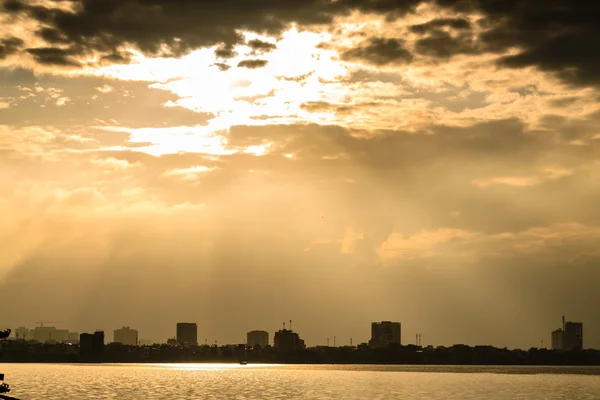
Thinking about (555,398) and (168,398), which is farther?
(555,398)

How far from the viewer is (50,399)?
502 ft

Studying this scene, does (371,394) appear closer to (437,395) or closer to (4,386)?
(437,395)

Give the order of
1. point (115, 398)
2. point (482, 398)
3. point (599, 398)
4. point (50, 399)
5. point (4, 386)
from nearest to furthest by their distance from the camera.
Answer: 1. point (4, 386)
2. point (50, 399)
3. point (115, 398)
4. point (482, 398)
5. point (599, 398)

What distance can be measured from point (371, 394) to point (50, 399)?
70563 millimetres

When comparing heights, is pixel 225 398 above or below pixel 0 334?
below

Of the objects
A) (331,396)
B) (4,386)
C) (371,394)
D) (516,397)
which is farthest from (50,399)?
(516,397)

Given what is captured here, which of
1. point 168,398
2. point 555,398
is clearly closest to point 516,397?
point 555,398

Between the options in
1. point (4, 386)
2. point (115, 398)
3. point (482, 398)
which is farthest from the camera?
point (482, 398)

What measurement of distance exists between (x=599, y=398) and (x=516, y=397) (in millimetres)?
19790

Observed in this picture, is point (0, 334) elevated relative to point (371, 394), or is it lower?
elevated

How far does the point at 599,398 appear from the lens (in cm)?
19525

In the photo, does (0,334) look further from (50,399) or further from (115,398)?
(115,398)

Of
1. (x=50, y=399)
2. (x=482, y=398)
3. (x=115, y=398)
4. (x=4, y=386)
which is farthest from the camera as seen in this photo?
(x=482, y=398)

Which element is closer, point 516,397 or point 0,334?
point 0,334
